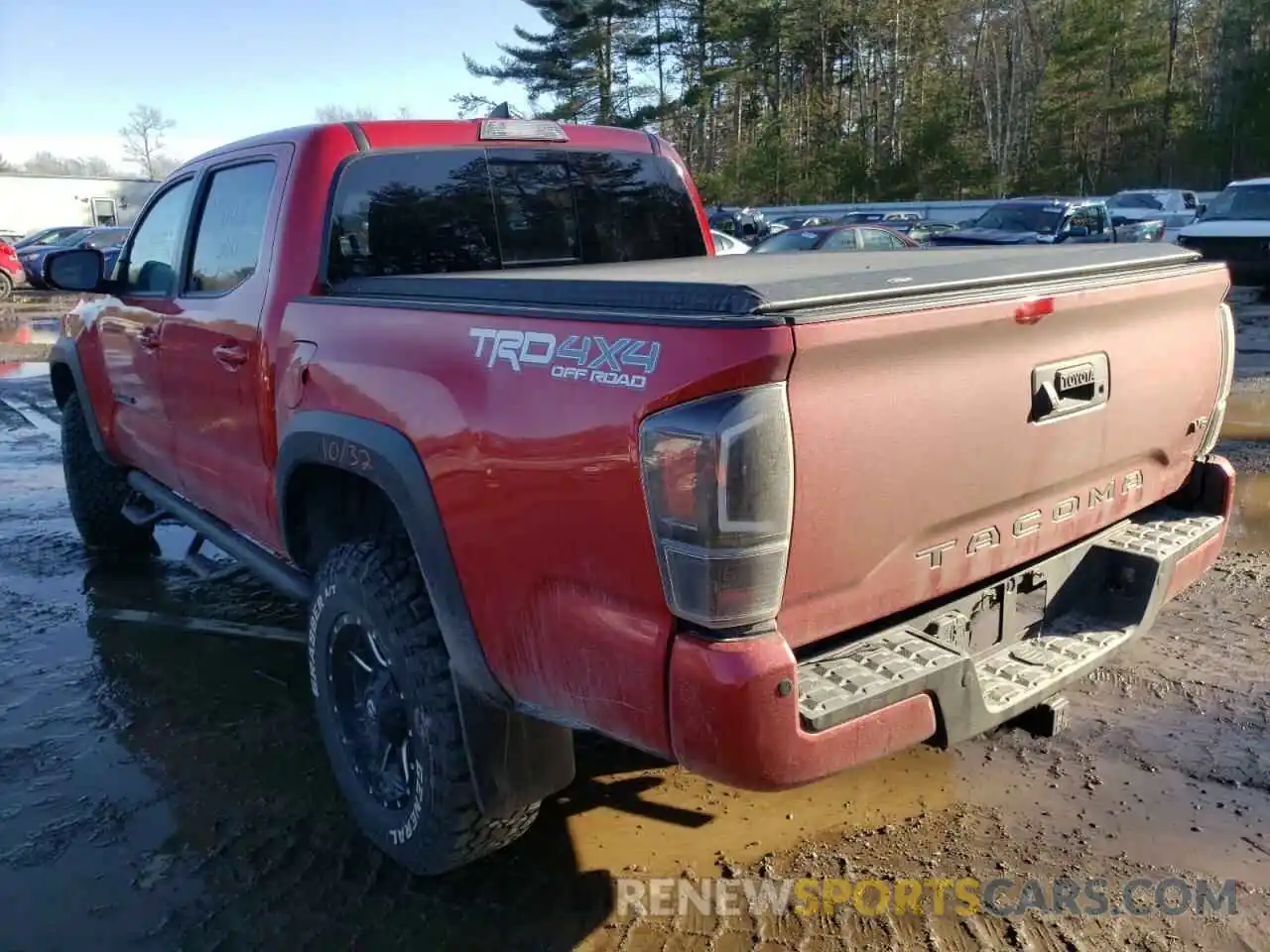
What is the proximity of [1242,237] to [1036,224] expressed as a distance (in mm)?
3220


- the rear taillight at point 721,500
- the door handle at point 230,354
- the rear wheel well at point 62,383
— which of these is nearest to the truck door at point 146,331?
the door handle at point 230,354

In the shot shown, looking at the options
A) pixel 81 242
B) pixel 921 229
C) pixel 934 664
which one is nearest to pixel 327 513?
pixel 934 664

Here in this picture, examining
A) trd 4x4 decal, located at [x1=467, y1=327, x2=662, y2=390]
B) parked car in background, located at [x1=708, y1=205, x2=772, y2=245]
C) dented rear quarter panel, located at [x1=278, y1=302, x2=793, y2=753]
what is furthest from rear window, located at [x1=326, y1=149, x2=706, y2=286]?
parked car in background, located at [x1=708, y1=205, x2=772, y2=245]

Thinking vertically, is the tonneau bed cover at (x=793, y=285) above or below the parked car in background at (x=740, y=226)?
above

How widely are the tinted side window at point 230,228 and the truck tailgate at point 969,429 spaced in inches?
90.7

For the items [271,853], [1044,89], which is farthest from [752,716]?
[1044,89]

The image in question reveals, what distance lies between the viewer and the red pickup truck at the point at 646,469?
1938 millimetres

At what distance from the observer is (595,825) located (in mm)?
3176

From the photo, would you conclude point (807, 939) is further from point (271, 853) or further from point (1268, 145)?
point (1268, 145)

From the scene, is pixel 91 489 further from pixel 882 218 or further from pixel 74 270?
pixel 882 218

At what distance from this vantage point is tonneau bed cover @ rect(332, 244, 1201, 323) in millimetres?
1973

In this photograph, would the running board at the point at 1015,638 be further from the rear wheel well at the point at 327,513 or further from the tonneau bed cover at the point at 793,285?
the rear wheel well at the point at 327,513

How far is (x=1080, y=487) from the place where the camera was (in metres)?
2.71

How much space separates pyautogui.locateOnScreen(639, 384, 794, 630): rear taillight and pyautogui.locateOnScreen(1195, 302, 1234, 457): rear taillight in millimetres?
1988
